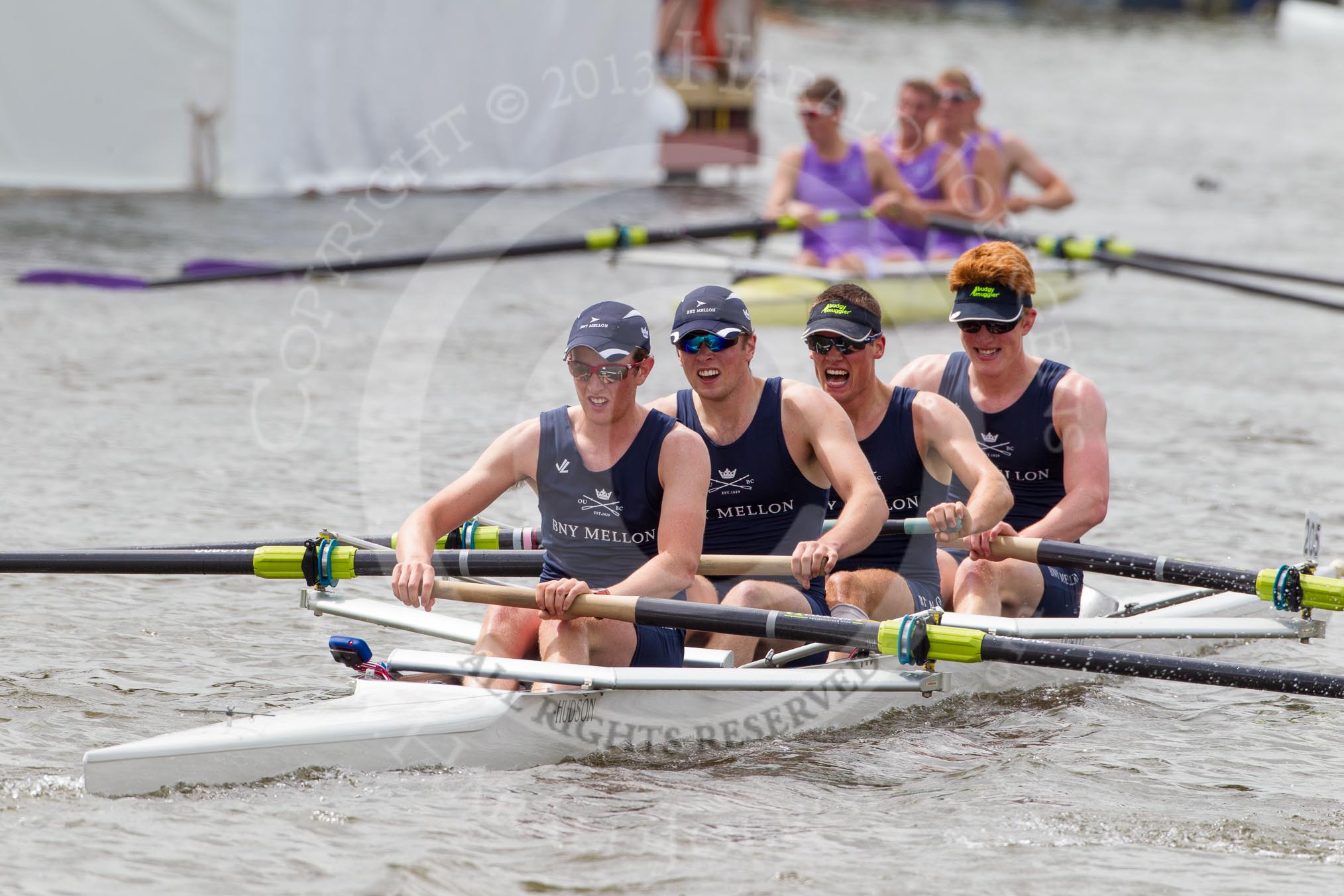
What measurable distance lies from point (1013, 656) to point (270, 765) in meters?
2.23

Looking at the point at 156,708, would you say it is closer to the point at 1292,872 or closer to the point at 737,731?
the point at 737,731

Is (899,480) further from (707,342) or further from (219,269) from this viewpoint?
(219,269)

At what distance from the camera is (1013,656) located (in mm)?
5066

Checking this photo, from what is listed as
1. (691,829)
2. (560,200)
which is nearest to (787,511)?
(691,829)

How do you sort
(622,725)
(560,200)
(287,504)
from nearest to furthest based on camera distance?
(622,725) → (287,504) → (560,200)

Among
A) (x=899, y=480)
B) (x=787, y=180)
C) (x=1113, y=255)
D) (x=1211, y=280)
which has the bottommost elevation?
(x=899, y=480)

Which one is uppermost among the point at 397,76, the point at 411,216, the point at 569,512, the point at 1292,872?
the point at 397,76

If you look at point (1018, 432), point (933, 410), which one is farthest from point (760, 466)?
point (1018, 432)

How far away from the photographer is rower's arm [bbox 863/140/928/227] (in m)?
12.8

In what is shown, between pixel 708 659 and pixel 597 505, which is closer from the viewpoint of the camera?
pixel 597 505

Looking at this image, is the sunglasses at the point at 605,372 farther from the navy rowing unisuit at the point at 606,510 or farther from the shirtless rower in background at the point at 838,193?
the shirtless rower in background at the point at 838,193

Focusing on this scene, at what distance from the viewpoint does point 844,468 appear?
5.70m

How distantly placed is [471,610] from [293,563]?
6.37ft

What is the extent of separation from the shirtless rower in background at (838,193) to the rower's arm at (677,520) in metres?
7.64
